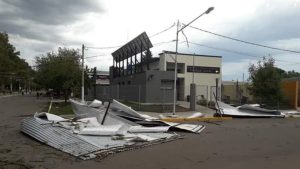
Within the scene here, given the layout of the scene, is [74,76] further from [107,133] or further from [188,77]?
[107,133]

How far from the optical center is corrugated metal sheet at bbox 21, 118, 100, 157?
12.7 metres

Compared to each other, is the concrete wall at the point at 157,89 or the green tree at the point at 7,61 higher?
the green tree at the point at 7,61

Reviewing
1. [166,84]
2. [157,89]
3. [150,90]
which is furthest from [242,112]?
[166,84]

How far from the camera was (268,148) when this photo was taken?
14.1 metres

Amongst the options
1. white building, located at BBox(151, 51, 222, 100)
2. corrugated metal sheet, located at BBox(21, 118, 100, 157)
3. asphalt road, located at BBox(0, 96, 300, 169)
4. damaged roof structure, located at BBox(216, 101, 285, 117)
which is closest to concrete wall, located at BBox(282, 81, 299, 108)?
damaged roof structure, located at BBox(216, 101, 285, 117)

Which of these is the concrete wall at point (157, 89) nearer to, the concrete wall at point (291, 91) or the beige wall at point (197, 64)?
the beige wall at point (197, 64)

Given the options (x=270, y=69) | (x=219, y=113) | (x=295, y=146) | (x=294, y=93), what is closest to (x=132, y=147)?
(x=295, y=146)

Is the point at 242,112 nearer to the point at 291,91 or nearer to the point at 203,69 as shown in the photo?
the point at 291,91

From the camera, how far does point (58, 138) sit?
47.5 feet

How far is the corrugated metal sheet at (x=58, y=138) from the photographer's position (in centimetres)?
1270

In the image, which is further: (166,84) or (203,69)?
(203,69)

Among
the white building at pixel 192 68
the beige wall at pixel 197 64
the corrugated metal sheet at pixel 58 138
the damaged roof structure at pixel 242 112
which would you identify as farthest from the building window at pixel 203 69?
the corrugated metal sheet at pixel 58 138

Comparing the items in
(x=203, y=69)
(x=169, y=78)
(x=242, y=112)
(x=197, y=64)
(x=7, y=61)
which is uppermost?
(x=7, y=61)

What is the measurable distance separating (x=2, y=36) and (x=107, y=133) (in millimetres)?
104372
